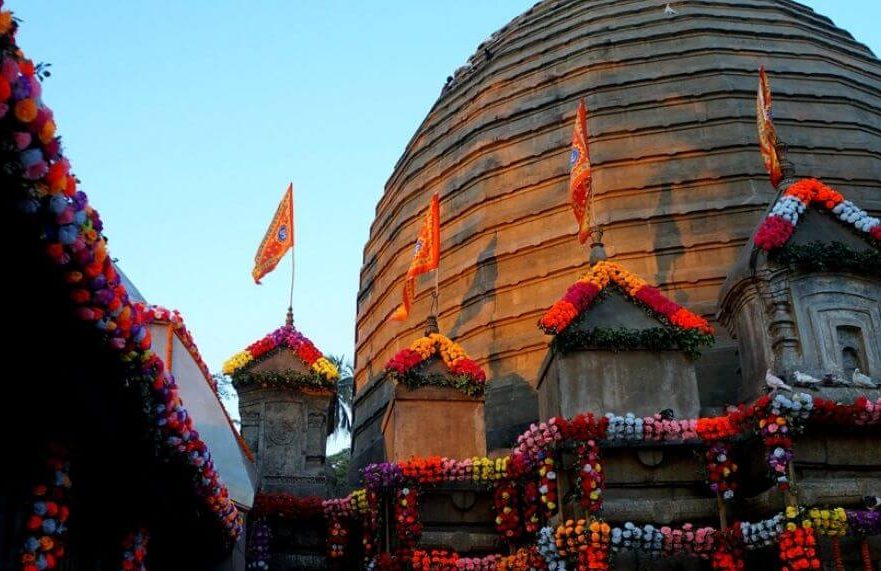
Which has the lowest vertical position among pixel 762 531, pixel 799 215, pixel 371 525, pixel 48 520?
pixel 48 520

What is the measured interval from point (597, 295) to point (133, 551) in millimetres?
6951

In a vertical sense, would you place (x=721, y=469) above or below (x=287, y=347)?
below

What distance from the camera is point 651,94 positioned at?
1859 cm

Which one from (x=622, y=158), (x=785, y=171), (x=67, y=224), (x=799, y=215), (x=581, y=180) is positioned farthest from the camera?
(x=622, y=158)

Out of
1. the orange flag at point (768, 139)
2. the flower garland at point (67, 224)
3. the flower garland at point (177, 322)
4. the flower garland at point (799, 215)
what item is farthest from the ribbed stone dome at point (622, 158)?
the flower garland at point (67, 224)

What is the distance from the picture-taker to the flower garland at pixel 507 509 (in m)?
11.8

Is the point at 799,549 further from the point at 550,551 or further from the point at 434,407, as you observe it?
the point at 434,407

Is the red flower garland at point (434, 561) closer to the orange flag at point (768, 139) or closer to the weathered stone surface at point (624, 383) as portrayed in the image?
the weathered stone surface at point (624, 383)

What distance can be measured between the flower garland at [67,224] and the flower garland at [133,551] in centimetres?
200

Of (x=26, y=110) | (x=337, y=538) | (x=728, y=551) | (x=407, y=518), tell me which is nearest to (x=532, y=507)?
(x=407, y=518)

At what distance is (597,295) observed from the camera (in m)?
12.2

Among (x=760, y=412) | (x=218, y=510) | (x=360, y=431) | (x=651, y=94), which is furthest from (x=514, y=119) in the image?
(x=218, y=510)

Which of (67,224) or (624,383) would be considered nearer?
(67,224)

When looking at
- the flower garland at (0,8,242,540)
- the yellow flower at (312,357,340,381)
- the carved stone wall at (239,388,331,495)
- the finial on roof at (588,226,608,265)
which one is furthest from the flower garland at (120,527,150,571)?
the yellow flower at (312,357,340,381)
